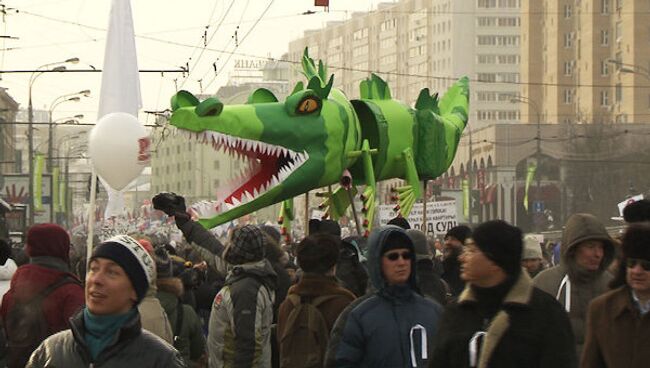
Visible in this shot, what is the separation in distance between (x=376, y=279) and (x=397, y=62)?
188m

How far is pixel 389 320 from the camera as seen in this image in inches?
315

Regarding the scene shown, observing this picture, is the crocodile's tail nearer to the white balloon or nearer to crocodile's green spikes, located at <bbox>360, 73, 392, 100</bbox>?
crocodile's green spikes, located at <bbox>360, 73, 392, 100</bbox>

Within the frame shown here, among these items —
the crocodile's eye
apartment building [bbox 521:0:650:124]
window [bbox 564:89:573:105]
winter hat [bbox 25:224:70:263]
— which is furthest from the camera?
window [bbox 564:89:573:105]

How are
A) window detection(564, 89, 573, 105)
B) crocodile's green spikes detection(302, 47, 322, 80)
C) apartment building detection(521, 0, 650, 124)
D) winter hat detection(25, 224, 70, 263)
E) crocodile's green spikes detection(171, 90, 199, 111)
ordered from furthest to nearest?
window detection(564, 89, 573, 105)
apartment building detection(521, 0, 650, 124)
crocodile's green spikes detection(302, 47, 322, 80)
crocodile's green spikes detection(171, 90, 199, 111)
winter hat detection(25, 224, 70, 263)

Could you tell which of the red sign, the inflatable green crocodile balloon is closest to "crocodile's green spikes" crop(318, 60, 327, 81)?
the inflatable green crocodile balloon

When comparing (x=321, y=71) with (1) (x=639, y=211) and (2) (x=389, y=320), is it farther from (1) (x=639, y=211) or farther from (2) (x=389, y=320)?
(2) (x=389, y=320)

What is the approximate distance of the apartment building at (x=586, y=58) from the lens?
104750mm

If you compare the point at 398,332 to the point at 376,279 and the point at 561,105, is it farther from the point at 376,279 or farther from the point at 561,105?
the point at 561,105

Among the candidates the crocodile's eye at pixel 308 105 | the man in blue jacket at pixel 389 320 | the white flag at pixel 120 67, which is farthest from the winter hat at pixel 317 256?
the white flag at pixel 120 67

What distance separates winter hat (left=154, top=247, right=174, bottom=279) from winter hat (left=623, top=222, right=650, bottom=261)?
11.3ft

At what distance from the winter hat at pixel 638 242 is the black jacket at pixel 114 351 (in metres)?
2.21

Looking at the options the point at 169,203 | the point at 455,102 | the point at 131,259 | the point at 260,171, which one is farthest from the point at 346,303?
the point at 455,102

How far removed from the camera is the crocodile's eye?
49.8 feet

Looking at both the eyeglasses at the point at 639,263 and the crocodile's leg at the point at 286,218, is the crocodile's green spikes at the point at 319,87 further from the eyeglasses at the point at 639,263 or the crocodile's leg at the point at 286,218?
the eyeglasses at the point at 639,263
